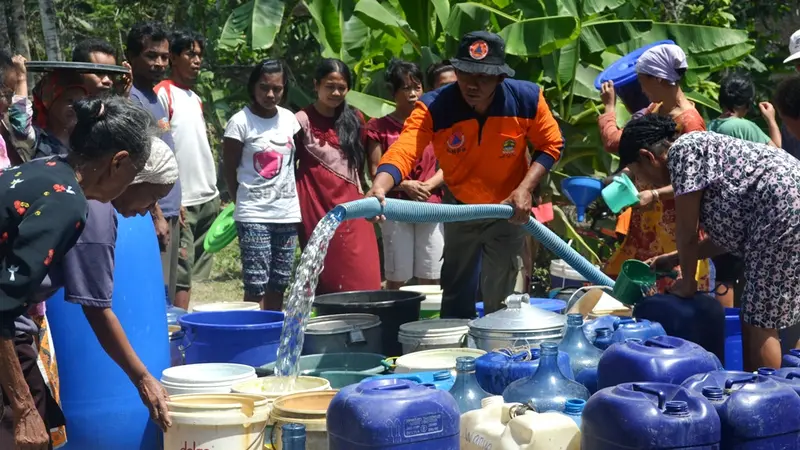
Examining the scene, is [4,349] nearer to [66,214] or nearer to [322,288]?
[66,214]

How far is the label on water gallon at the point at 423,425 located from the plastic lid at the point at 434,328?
5.09 ft

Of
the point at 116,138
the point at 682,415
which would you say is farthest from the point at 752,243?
the point at 116,138

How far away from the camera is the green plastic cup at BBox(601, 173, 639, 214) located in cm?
458

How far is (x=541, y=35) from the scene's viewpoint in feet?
24.7

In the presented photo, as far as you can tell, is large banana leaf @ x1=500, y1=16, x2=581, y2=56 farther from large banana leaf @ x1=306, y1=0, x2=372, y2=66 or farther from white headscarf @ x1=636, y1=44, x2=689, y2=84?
white headscarf @ x1=636, y1=44, x2=689, y2=84

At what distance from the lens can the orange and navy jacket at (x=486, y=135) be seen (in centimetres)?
514

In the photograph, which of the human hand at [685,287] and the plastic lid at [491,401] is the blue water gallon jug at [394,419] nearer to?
the plastic lid at [491,401]

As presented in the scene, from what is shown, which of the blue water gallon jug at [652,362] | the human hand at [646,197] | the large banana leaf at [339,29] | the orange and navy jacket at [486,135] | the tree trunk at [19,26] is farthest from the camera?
the tree trunk at [19,26]

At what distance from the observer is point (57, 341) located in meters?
Answer: 3.90

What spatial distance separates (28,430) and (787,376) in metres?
2.29

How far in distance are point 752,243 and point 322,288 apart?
305 cm

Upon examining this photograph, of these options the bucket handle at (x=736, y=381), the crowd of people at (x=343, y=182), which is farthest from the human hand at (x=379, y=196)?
the bucket handle at (x=736, y=381)

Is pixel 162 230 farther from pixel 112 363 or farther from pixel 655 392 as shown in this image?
pixel 655 392

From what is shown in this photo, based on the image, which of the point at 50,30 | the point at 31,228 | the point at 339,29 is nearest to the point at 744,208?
the point at 31,228
